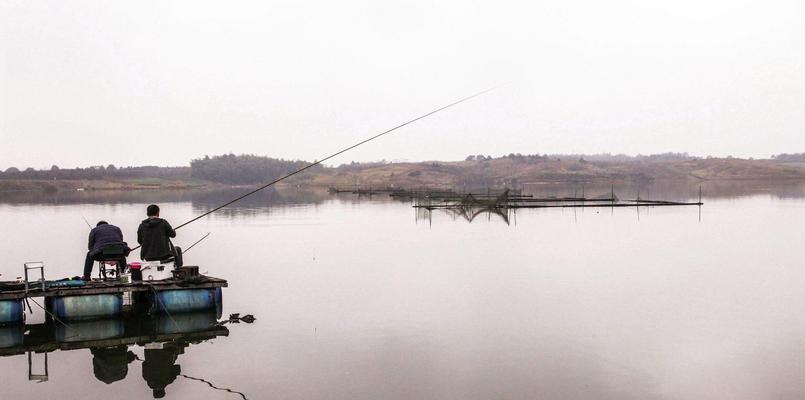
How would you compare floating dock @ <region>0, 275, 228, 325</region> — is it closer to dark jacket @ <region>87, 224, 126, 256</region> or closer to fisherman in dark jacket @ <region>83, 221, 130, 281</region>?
fisherman in dark jacket @ <region>83, 221, 130, 281</region>

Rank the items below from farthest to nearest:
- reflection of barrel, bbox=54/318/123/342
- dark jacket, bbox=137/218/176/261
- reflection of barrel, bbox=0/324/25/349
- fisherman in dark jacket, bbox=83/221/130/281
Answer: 1. dark jacket, bbox=137/218/176/261
2. fisherman in dark jacket, bbox=83/221/130/281
3. reflection of barrel, bbox=54/318/123/342
4. reflection of barrel, bbox=0/324/25/349

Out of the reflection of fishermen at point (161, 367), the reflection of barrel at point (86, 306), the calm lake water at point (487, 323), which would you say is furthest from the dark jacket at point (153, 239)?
the reflection of fishermen at point (161, 367)

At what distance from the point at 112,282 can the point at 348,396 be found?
25.4 feet

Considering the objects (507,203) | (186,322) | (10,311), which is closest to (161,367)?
(186,322)

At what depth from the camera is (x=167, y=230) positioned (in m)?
16.2

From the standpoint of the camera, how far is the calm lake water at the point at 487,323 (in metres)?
11.0

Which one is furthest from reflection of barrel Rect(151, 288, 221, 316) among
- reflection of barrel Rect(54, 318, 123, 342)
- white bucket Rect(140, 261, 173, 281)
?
reflection of barrel Rect(54, 318, 123, 342)

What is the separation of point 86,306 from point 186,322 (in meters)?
2.21

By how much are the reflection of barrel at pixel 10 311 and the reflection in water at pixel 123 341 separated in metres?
0.18

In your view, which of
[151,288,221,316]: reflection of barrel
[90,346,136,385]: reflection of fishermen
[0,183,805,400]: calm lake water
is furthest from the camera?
[151,288,221,316]: reflection of barrel

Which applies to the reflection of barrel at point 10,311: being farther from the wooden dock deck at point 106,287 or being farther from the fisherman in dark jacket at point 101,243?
the fisherman in dark jacket at point 101,243

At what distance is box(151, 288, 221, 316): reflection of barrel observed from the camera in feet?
50.1

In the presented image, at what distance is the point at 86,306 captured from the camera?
14.8 metres

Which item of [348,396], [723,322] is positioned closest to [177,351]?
[348,396]
